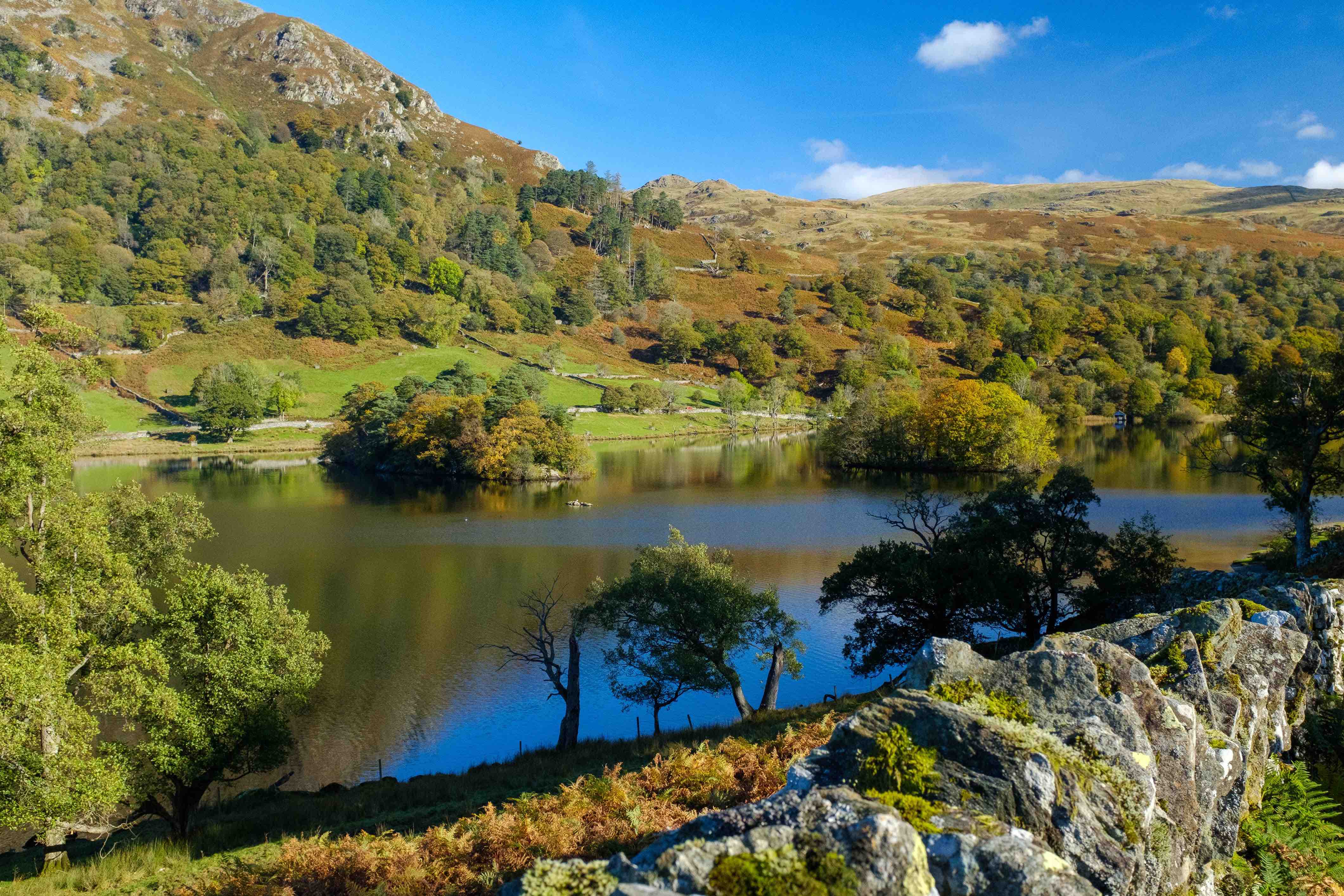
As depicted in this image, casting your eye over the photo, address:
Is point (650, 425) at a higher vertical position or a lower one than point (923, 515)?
higher

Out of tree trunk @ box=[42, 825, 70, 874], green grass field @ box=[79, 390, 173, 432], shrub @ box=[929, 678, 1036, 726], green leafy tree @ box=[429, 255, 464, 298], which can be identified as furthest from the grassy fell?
green leafy tree @ box=[429, 255, 464, 298]

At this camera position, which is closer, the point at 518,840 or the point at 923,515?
the point at 518,840

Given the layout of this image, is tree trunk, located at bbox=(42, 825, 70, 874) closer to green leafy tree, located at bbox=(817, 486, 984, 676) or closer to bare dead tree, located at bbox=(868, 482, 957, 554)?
green leafy tree, located at bbox=(817, 486, 984, 676)

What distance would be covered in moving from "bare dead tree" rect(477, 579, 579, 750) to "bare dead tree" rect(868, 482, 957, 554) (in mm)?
15673

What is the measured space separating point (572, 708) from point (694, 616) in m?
5.74

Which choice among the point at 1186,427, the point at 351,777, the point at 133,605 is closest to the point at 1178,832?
the point at 133,605

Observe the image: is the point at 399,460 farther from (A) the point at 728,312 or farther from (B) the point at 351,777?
(A) the point at 728,312

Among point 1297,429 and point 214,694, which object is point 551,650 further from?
point 1297,429

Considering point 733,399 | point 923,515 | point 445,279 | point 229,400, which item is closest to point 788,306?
point 733,399

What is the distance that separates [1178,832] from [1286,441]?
34646mm

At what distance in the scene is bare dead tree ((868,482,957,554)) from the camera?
36062 millimetres

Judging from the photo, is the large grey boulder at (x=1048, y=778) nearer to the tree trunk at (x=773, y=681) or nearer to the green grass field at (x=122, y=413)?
the tree trunk at (x=773, y=681)

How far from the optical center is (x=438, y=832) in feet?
30.7

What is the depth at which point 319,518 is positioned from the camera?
6250cm
